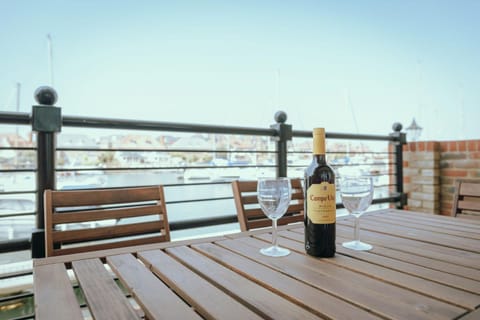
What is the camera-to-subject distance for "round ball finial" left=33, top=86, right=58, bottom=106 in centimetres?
152

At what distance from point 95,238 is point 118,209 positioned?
0.12 m

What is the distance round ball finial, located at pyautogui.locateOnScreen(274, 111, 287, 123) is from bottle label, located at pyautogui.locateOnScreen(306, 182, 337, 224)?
165 cm

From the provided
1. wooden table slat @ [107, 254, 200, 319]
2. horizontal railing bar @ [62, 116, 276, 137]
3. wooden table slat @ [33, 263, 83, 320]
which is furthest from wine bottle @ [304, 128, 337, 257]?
horizontal railing bar @ [62, 116, 276, 137]

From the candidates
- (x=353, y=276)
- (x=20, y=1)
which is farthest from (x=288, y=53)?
(x=353, y=276)

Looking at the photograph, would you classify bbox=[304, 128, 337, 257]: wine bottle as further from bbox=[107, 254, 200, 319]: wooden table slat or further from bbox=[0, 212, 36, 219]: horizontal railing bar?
bbox=[0, 212, 36, 219]: horizontal railing bar

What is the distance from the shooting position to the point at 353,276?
62cm

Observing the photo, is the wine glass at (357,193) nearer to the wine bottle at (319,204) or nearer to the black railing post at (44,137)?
the wine bottle at (319,204)

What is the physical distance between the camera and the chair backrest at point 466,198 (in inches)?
57.6

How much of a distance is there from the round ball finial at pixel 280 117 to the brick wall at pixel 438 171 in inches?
68.7

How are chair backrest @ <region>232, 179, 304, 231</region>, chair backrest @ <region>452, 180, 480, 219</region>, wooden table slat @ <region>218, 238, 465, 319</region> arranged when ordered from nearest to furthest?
1. wooden table slat @ <region>218, 238, 465, 319</region>
2. chair backrest @ <region>232, 179, 304, 231</region>
3. chair backrest @ <region>452, 180, 480, 219</region>

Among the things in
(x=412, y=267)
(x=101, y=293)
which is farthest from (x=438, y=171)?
(x=101, y=293)

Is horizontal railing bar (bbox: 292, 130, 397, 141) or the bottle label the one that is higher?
horizontal railing bar (bbox: 292, 130, 397, 141)

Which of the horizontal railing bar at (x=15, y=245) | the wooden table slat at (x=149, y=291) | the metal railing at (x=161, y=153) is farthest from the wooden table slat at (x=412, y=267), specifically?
the horizontal railing bar at (x=15, y=245)

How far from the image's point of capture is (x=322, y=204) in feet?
2.37
